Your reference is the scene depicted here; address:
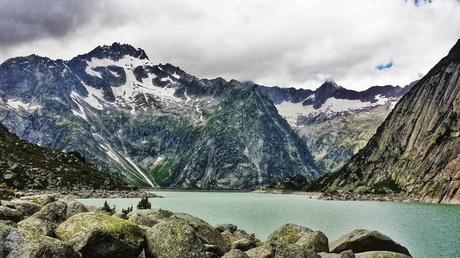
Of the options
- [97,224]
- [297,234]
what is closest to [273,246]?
[297,234]

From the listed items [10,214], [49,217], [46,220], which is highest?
[10,214]

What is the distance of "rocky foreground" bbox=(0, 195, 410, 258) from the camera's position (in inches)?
953

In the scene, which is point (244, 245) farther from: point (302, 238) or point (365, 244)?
point (365, 244)

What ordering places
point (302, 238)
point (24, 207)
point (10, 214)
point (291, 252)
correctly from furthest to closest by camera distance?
point (24, 207) → point (302, 238) → point (10, 214) → point (291, 252)

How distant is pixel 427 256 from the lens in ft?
154

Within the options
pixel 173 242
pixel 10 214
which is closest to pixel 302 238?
pixel 173 242

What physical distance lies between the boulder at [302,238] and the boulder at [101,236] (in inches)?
350

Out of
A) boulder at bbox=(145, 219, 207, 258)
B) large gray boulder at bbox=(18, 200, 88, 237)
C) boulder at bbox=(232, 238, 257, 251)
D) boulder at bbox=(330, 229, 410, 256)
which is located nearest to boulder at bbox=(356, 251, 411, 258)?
boulder at bbox=(330, 229, 410, 256)

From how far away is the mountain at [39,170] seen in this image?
142750 millimetres

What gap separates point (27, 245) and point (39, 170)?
142414 millimetres

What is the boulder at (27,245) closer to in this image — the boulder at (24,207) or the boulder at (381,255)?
the boulder at (24,207)

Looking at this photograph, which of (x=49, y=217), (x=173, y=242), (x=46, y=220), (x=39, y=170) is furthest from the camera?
(x=39, y=170)

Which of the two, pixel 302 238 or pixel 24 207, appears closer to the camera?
pixel 302 238

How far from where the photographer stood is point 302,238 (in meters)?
35.5
